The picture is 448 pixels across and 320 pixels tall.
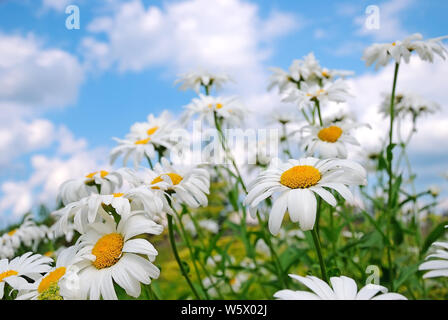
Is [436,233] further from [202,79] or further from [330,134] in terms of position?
[202,79]

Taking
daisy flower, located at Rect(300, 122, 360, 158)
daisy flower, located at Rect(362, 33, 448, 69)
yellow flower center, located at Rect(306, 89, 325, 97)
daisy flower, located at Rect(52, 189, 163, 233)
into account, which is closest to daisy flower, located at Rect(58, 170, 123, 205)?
daisy flower, located at Rect(52, 189, 163, 233)

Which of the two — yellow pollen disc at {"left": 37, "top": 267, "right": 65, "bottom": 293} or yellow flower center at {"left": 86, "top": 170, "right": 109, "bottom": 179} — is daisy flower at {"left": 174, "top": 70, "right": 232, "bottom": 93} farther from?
yellow pollen disc at {"left": 37, "top": 267, "right": 65, "bottom": 293}

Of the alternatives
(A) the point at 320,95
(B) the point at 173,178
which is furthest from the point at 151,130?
(A) the point at 320,95

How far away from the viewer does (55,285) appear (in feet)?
3.16

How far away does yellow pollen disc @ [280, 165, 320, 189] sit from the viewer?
3.48ft

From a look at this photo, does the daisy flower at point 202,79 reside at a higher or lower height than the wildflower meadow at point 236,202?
higher

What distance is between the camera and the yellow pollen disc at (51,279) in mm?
1005

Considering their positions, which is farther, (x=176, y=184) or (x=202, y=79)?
(x=202, y=79)

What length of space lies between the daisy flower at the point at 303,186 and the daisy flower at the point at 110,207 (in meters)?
0.28

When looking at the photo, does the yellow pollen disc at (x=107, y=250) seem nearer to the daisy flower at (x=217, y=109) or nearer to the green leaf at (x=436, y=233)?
the green leaf at (x=436, y=233)

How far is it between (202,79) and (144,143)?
729mm

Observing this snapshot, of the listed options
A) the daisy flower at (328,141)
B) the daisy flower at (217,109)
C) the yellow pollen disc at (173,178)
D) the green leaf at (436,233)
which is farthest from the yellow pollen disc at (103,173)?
the green leaf at (436,233)
